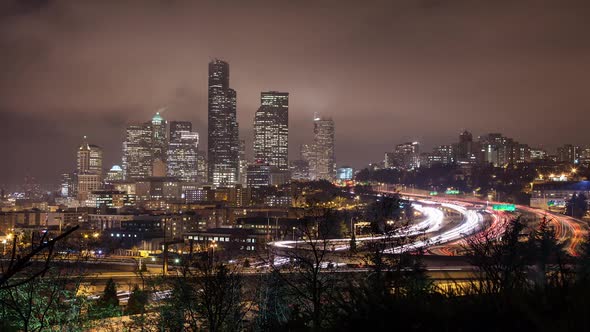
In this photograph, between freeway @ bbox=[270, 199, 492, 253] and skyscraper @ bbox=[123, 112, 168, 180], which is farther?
skyscraper @ bbox=[123, 112, 168, 180]

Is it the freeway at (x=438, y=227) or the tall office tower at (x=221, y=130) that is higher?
the tall office tower at (x=221, y=130)

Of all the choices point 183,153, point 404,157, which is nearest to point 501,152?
point 404,157

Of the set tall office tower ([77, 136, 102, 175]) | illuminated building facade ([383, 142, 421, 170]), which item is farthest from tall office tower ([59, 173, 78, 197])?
illuminated building facade ([383, 142, 421, 170])

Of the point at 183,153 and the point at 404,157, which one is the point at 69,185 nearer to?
the point at 183,153

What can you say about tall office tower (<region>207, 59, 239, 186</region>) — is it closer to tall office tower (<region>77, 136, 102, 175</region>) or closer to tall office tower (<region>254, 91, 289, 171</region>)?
tall office tower (<region>254, 91, 289, 171</region>)

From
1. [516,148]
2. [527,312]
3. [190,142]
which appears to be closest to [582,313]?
[527,312]

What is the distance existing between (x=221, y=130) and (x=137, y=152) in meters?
38.3

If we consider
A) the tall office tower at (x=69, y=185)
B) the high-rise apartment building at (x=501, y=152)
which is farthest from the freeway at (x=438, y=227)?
the tall office tower at (x=69, y=185)

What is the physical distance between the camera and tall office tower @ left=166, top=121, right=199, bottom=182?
181 meters

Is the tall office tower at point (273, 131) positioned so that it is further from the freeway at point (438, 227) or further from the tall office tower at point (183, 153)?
the freeway at point (438, 227)

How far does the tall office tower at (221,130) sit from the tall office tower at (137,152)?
31.0 m

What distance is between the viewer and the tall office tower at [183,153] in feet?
593

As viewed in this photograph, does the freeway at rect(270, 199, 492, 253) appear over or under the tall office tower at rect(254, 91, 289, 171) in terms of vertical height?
under

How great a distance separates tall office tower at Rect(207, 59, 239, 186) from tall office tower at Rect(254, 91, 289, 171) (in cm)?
1110
